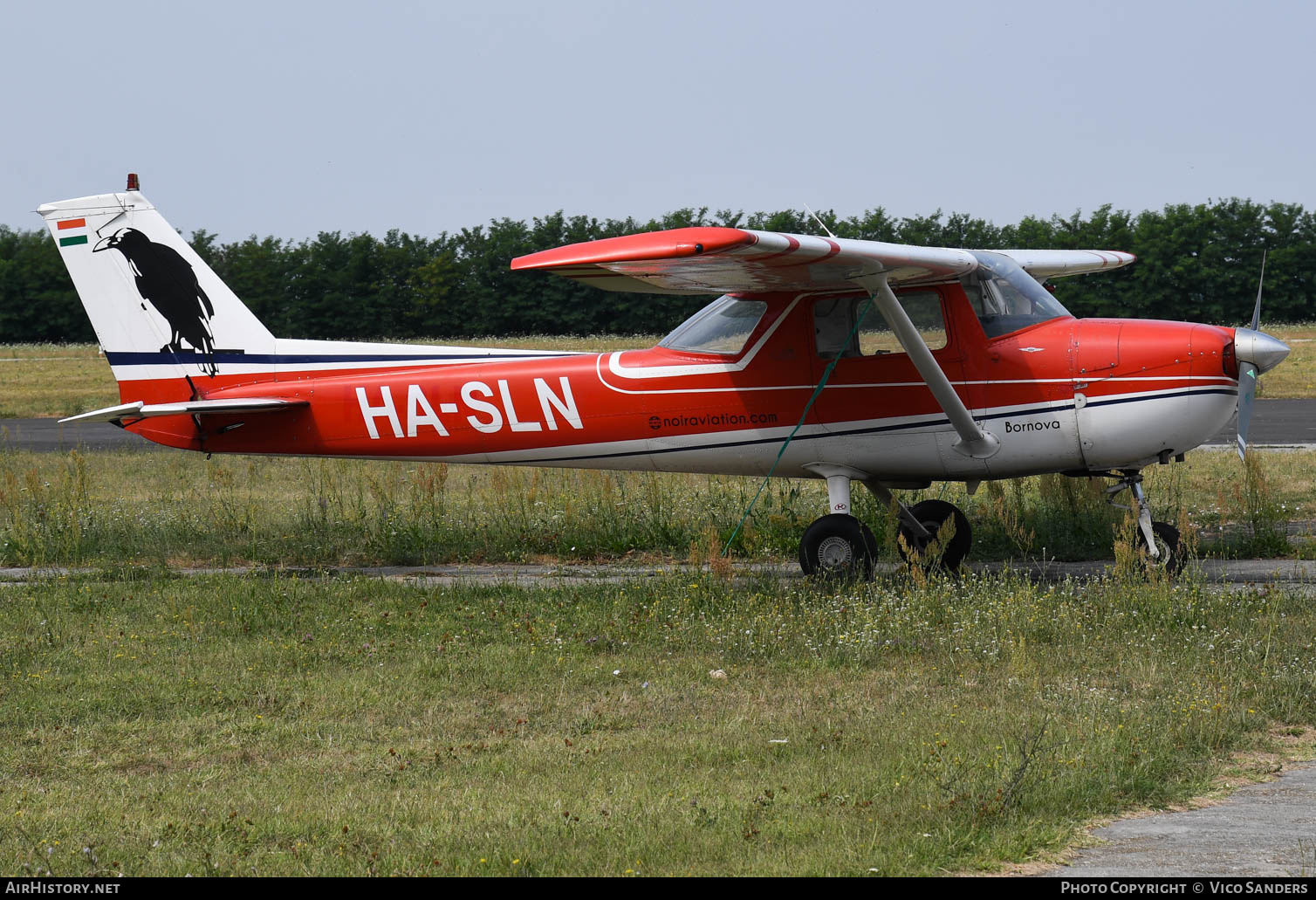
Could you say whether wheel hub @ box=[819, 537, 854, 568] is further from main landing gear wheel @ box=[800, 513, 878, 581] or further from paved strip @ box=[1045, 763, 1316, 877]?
paved strip @ box=[1045, 763, 1316, 877]

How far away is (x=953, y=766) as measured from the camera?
5473 mm

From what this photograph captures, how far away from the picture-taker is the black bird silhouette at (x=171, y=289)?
12062 mm

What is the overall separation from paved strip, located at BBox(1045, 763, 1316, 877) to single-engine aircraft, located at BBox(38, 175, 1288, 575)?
449 cm

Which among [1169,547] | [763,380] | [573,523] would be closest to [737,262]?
[763,380]

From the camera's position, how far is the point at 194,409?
36.9 ft

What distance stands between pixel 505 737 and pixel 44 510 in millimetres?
9352

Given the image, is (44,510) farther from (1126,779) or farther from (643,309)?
(643,309)

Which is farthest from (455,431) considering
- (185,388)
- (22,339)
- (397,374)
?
(22,339)

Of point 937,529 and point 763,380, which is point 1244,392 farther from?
point 763,380

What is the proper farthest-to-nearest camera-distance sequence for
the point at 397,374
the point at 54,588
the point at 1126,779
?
the point at 397,374 → the point at 54,588 → the point at 1126,779

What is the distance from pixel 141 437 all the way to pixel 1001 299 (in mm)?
21368

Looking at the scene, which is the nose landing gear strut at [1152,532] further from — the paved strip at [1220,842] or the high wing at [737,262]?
the paved strip at [1220,842]

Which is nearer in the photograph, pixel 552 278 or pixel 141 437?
pixel 141 437

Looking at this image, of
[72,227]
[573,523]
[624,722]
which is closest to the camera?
[624,722]
